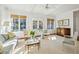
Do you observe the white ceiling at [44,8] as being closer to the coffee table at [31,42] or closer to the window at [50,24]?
the window at [50,24]

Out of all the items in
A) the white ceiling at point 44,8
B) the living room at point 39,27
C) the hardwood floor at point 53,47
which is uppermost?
the white ceiling at point 44,8

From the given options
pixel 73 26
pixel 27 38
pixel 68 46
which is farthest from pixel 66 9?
pixel 27 38

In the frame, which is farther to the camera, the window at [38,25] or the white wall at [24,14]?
the window at [38,25]

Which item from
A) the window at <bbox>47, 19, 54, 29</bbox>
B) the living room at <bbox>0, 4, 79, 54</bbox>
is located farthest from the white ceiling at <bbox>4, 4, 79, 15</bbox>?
the window at <bbox>47, 19, 54, 29</bbox>

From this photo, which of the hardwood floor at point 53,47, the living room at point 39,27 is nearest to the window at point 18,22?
the living room at point 39,27

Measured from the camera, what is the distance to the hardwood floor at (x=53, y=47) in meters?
2.12

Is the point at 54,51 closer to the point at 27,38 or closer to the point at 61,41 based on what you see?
the point at 61,41

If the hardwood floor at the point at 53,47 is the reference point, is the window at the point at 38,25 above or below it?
above

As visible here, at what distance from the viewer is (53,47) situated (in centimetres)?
213

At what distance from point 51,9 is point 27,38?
70 centimetres

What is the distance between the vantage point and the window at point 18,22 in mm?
2102

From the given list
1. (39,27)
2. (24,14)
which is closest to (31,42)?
(39,27)

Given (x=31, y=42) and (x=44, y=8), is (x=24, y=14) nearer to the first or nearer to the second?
(x=44, y=8)

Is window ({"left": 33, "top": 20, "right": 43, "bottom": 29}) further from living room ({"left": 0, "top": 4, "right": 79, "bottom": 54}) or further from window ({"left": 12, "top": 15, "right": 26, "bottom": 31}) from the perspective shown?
window ({"left": 12, "top": 15, "right": 26, "bottom": 31})
